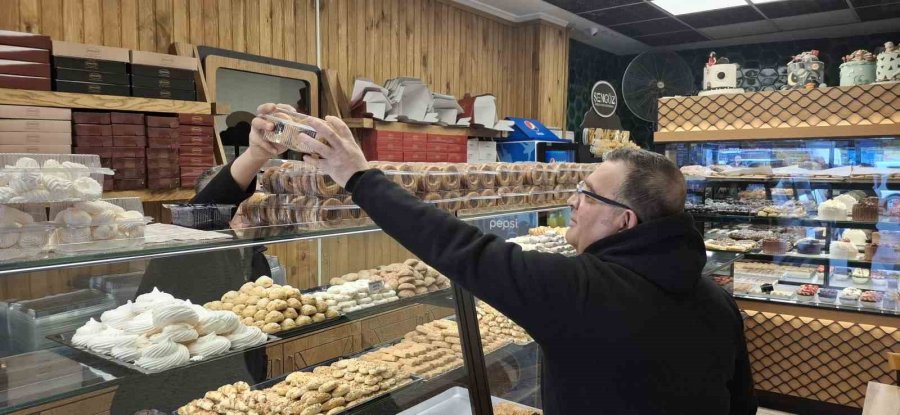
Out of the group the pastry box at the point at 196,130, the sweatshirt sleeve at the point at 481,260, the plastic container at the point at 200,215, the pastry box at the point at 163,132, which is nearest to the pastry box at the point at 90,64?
the pastry box at the point at 163,132

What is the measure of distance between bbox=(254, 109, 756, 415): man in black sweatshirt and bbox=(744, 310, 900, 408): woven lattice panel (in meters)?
A: 3.29

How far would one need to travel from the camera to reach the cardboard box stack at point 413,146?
16.8ft

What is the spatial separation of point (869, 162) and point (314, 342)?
158 inches

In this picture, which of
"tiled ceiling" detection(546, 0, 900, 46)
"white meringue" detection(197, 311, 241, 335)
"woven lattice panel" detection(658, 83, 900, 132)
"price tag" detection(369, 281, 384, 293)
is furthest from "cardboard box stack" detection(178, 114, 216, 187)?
"tiled ceiling" detection(546, 0, 900, 46)

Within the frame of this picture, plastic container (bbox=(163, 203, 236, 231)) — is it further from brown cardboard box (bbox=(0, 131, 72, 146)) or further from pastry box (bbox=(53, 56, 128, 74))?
pastry box (bbox=(53, 56, 128, 74))

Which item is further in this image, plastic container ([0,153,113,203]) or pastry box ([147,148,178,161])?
pastry box ([147,148,178,161])

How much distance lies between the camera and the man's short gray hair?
4.84 feet

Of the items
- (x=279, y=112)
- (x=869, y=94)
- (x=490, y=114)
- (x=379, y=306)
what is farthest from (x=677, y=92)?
(x=279, y=112)

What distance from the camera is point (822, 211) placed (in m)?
4.44

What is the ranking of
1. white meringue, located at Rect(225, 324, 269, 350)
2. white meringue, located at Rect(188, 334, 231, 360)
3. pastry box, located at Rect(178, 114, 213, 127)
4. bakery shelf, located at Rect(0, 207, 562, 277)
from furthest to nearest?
pastry box, located at Rect(178, 114, 213, 127) < white meringue, located at Rect(225, 324, 269, 350) < white meringue, located at Rect(188, 334, 231, 360) < bakery shelf, located at Rect(0, 207, 562, 277)

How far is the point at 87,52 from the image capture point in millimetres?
3256

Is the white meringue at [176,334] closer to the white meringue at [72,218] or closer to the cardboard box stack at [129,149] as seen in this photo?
the white meringue at [72,218]

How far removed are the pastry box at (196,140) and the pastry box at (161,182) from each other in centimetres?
22

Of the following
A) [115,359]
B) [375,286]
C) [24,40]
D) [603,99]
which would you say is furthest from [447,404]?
[603,99]
